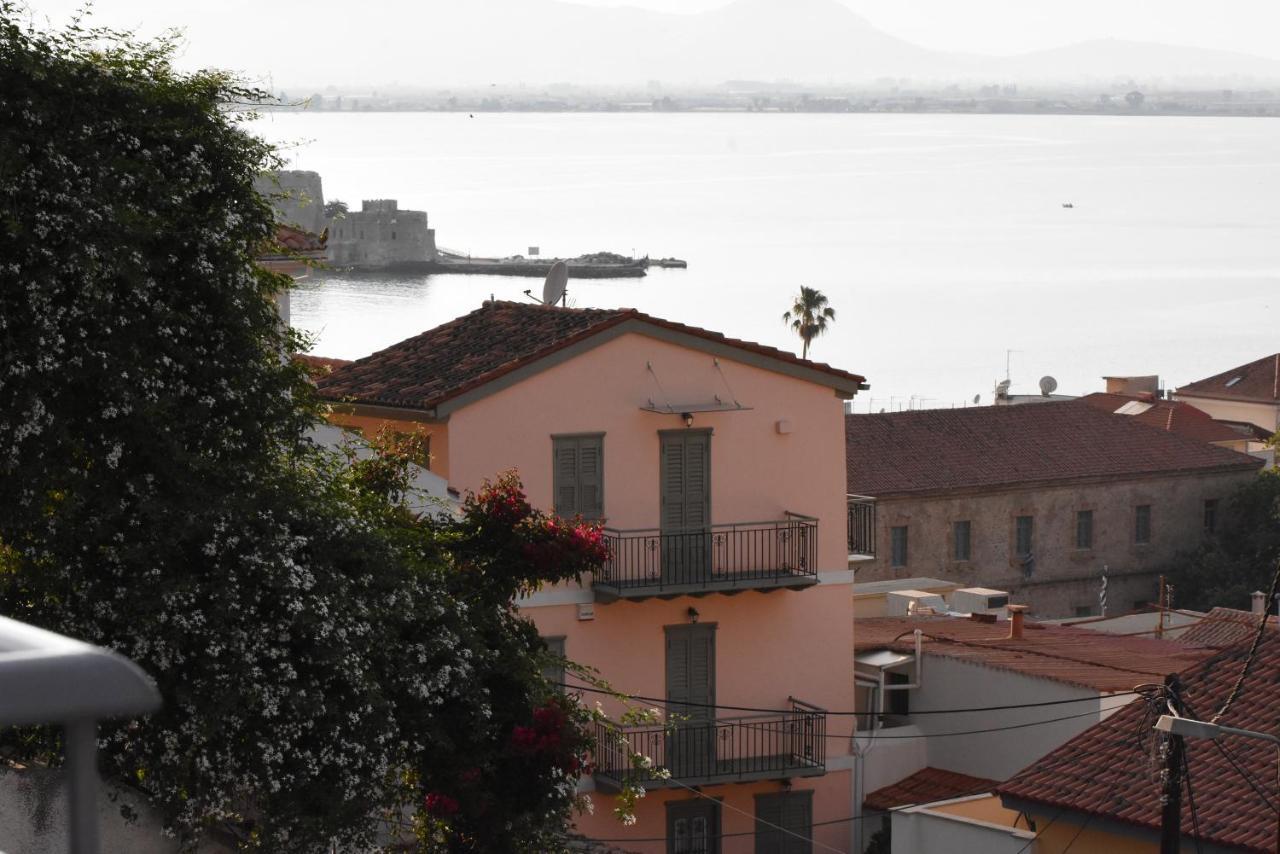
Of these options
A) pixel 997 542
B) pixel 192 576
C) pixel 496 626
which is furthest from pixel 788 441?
pixel 997 542

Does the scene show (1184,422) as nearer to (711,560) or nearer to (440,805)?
(711,560)

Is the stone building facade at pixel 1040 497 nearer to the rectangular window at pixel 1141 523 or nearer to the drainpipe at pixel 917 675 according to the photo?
the rectangular window at pixel 1141 523

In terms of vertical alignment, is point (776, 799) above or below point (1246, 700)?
below

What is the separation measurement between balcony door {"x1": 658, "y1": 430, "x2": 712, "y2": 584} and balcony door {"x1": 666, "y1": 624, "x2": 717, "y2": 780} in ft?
2.40

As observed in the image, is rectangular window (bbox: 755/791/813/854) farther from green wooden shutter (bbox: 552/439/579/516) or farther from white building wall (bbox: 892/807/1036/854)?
white building wall (bbox: 892/807/1036/854)

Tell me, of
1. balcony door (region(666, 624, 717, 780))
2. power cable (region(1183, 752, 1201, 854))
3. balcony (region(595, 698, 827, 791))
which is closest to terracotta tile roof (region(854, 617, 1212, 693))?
balcony (region(595, 698, 827, 791))

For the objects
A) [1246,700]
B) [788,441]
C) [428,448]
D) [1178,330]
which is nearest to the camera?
[1246,700]

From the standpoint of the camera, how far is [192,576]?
935 centimetres

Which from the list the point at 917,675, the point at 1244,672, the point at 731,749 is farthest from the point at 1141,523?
the point at 1244,672

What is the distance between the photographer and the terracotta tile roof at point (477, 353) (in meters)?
19.7

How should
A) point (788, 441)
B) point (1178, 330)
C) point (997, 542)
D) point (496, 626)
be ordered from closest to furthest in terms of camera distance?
1. point (496, 626)
2. point (788, 441)
3. point (997, 542)
4. point (1178, 330)

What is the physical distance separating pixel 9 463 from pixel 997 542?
36986 mm

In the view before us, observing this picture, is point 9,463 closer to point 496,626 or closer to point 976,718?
point 496,626

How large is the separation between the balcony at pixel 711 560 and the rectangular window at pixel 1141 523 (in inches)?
1075
